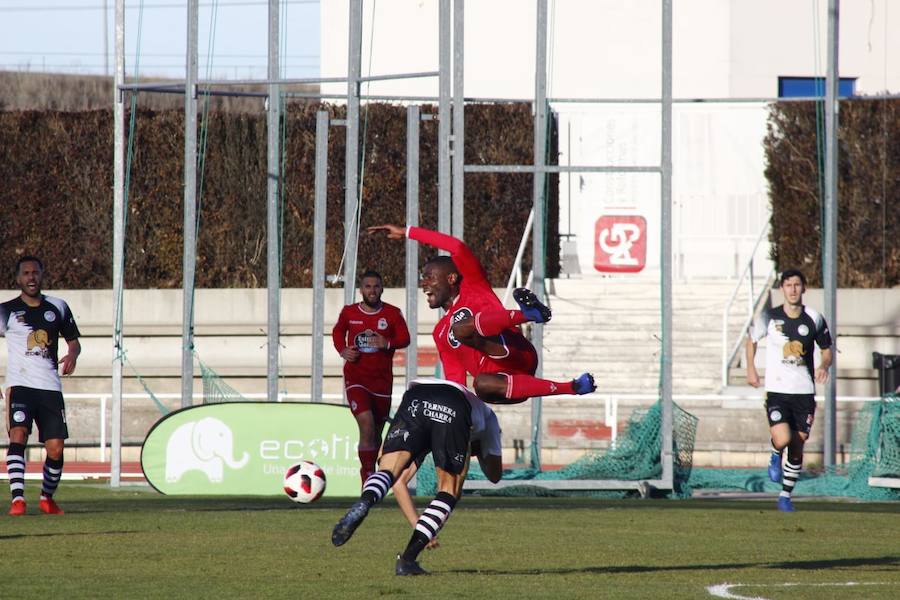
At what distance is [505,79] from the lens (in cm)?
3506

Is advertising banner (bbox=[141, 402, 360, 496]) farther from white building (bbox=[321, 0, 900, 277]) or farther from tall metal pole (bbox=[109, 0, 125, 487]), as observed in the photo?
white building (bbox=[321, 0, 900, 277])

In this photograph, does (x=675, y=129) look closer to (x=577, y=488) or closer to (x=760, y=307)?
(x=760, y=307)

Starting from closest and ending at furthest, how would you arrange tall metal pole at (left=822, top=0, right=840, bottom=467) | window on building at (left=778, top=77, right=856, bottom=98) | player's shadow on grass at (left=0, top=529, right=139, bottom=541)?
1. player's shadow on grass at (left=0, top=529, right=139, bottom=541)
2. tall metal pole at (left=822, top=0, right=840, bottom=467)
3. window on building at (left=778, top=77, right=856, bottom=98)

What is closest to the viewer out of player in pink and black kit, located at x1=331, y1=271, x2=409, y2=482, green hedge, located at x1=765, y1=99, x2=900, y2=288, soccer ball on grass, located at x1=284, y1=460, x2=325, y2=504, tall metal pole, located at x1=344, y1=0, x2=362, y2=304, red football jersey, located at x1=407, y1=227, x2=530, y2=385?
red football jersey, located at x1=407, y1=227, x2=530, y2=385

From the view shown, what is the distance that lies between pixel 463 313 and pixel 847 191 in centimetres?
Result: 1908

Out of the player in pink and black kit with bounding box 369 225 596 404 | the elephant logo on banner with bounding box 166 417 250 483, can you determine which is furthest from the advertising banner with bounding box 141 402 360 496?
the player in pink and black kit with bounding box 369 225 596 404

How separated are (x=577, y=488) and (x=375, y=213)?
44.2 feet

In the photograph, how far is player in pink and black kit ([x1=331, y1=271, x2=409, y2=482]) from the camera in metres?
15.4

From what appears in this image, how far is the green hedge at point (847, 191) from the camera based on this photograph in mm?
27047

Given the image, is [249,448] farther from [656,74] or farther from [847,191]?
[656,74]

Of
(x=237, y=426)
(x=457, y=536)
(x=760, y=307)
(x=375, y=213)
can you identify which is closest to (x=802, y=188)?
(x=760, y=307)

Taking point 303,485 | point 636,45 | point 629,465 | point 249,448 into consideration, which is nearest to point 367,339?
point 249,448

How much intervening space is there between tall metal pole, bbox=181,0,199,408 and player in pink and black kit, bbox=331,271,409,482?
242cm

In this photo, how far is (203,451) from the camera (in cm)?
1631
